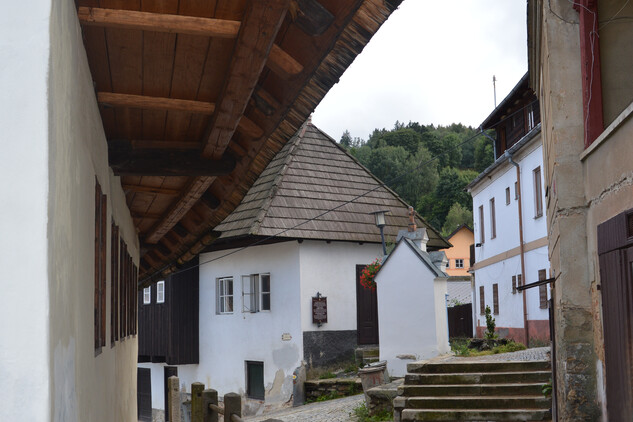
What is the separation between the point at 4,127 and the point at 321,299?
17.5 meters

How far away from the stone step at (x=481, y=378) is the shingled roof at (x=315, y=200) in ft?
26.3

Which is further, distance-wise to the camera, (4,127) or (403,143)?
(403,143)

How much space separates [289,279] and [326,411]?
15.9 ft

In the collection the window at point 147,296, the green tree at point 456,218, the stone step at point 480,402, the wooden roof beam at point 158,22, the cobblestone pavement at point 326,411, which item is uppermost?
the green tree at point 456,218

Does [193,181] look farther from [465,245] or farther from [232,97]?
[465,245]

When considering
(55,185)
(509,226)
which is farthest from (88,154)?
(509,226)

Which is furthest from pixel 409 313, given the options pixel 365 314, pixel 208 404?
pixel 208 404

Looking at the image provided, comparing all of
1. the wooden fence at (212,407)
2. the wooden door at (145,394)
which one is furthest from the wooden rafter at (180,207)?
the wooden door at (145,394)

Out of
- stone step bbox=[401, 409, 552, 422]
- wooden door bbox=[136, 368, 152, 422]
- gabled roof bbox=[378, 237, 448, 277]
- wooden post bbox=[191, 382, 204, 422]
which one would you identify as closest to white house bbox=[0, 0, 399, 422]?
wooden post bbox=[191, 382, 204, 422]

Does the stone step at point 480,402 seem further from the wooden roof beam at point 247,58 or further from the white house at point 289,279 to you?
the white house at point 289,279

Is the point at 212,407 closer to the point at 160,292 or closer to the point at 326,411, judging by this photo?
the point at 326,411

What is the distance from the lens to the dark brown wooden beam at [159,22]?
10.5 feet

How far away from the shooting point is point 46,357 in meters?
2.08

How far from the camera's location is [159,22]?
3.32 meters
